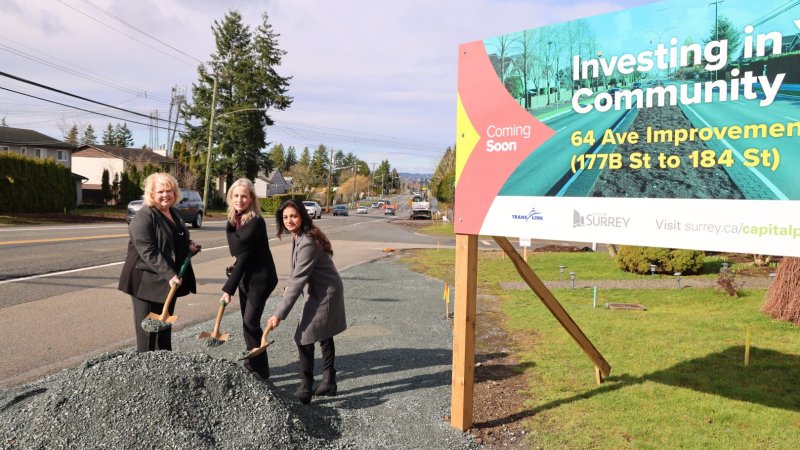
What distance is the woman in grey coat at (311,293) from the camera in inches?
177

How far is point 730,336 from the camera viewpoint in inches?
264

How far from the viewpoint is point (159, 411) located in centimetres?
349

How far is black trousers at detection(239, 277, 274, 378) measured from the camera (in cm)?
475

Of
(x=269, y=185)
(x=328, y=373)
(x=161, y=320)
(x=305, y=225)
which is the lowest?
(x=328, y=373)

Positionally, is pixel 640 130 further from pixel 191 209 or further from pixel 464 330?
pixel 191 209

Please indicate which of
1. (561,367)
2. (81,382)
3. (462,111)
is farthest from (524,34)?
(81,382)

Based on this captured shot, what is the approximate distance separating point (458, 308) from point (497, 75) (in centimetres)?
171

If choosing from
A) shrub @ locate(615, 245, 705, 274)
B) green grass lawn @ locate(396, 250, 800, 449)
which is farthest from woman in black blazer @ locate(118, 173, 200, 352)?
shrub @ locate(615, 245, 705, 274)

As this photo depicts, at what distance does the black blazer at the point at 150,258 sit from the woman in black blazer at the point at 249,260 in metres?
0.48

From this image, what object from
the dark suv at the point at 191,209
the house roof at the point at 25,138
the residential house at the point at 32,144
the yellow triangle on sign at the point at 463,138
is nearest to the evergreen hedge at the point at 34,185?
the dark suv at the point at 191,209

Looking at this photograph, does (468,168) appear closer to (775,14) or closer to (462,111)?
(462,111)

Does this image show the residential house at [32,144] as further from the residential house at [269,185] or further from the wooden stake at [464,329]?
the wooden stake at [464,329]

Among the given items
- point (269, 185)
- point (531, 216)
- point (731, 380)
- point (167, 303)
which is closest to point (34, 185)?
point (167, 303)

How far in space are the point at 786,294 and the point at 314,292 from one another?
6.61 meters
